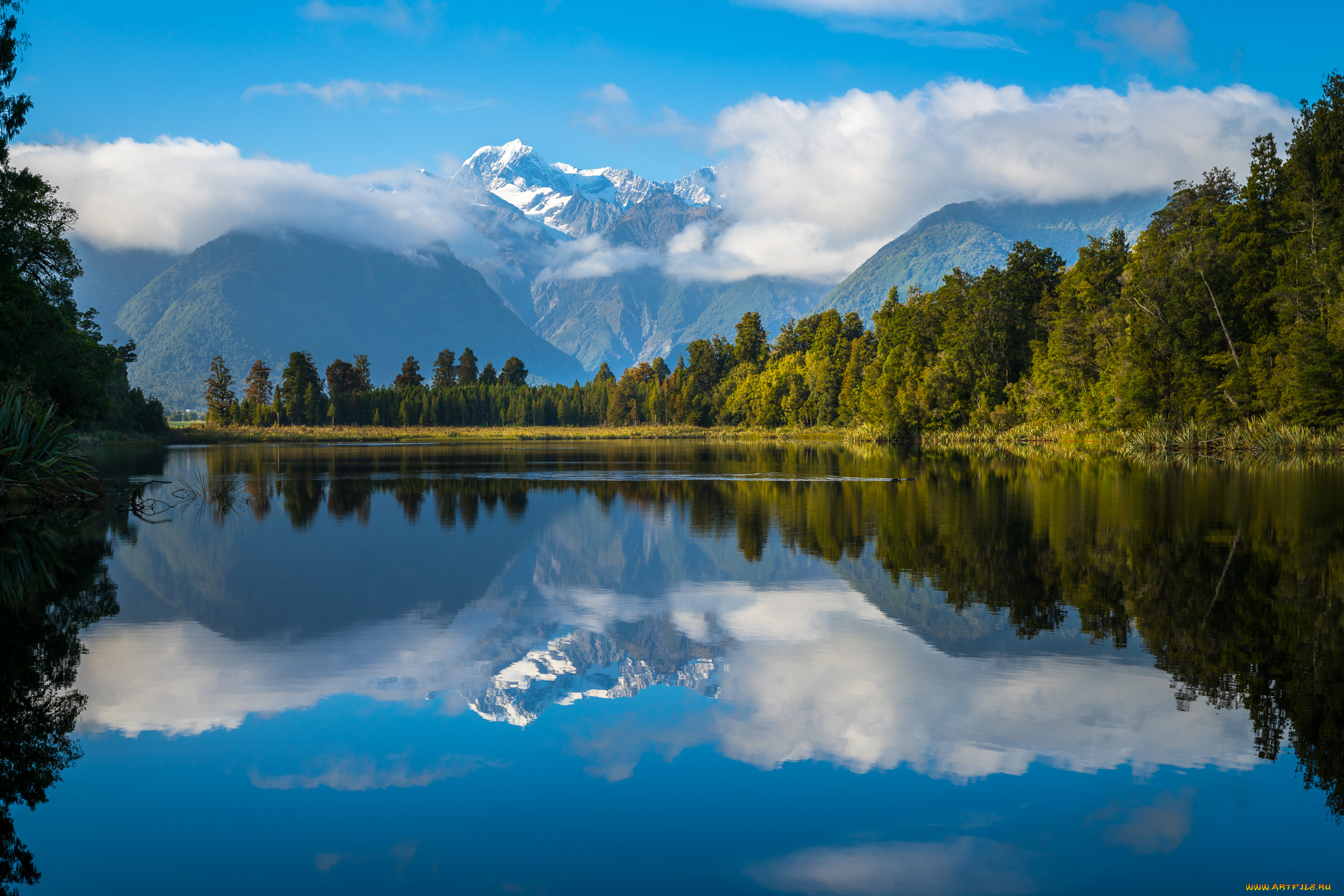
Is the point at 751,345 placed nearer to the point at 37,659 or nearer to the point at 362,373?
the point at 362,373

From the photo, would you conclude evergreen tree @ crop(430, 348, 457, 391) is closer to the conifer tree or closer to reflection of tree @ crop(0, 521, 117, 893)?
the conifer tree

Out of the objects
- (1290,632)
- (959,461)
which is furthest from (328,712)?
(959,461)

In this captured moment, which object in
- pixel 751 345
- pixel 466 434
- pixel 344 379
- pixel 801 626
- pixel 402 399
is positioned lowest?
pixel 801 626

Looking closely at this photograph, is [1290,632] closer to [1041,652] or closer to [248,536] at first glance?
[1041,652]

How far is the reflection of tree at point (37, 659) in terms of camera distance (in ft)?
23.6

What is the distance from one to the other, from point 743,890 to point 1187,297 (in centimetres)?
6580

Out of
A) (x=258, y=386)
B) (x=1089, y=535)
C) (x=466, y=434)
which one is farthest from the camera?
(x=258, y=386)

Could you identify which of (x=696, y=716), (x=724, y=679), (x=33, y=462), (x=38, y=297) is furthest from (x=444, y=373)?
(x=696, y=716)

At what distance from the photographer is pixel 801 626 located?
13.2 metres

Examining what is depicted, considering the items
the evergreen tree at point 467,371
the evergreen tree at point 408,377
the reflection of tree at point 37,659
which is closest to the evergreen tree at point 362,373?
the evergreen tree at point 408,377

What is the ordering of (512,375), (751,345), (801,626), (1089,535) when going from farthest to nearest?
(512,375) → (751,345) → (1089,535) → (801,626)

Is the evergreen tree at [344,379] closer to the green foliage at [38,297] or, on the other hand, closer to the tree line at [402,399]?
the tree line at [402,399]

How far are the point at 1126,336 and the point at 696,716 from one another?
69.4 meters

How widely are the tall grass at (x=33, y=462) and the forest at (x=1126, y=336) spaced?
193 feet
